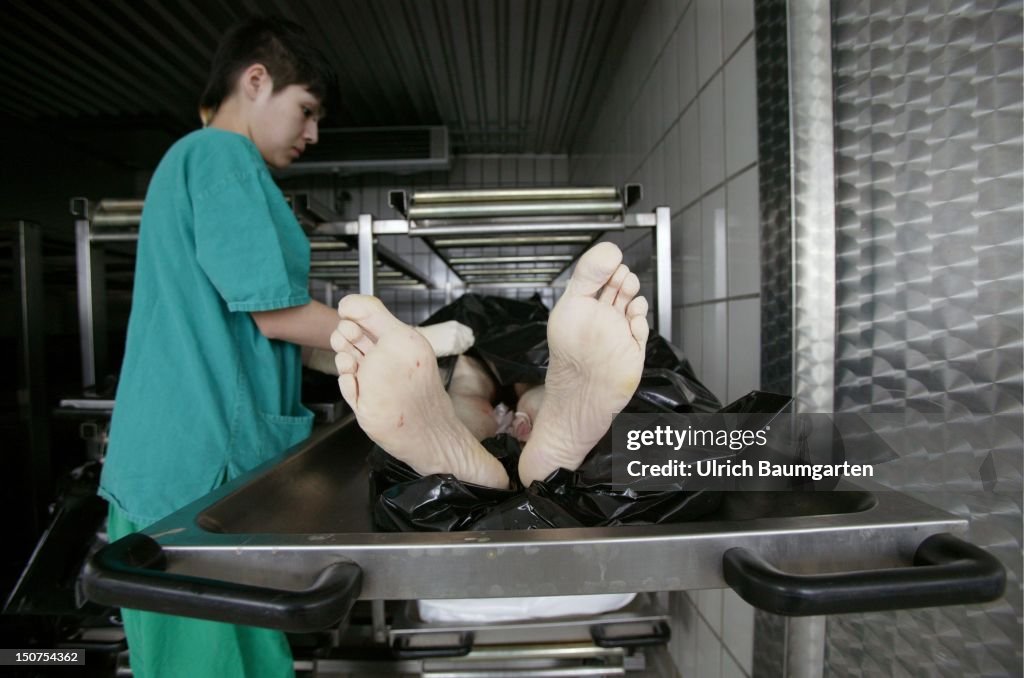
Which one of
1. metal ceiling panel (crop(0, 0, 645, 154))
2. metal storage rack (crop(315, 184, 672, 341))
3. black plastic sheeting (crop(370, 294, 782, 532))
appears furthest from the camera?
metal ceiling panel (crop(0, 0, 645, 154))

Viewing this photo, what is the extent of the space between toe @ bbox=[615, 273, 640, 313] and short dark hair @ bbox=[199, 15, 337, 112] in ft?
2.14

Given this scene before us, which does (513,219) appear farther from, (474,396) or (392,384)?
(392,384)

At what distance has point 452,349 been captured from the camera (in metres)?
0.67

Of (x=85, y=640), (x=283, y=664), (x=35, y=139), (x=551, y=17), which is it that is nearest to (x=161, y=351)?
(x=283, y=664)

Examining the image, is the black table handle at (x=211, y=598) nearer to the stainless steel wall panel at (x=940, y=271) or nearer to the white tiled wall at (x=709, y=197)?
the stainless steel wall panel at (x=940, y=271)

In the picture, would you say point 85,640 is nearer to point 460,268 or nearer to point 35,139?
point 460,268

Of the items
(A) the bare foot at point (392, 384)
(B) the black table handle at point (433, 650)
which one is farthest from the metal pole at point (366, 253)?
(B) the black table handle at point (433, 650)

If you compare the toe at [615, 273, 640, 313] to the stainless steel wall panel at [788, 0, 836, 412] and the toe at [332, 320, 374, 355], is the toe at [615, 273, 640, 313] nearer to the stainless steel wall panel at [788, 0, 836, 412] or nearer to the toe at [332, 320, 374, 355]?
the toe at [332, 320, 374, 355]

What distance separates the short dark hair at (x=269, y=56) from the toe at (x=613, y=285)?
2.11 feet

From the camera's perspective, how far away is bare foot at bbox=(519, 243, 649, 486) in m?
0.37

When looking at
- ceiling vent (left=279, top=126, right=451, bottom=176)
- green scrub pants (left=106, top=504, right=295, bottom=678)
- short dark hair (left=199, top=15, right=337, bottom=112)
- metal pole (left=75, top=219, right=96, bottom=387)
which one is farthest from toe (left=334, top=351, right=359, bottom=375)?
ceiling vent (left=279, top=126, right=451, bottom=176)

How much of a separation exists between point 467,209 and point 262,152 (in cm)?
35

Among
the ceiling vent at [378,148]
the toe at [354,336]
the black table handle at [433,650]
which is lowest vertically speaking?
the black table handle at [433,650]

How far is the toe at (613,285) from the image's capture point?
370mm
